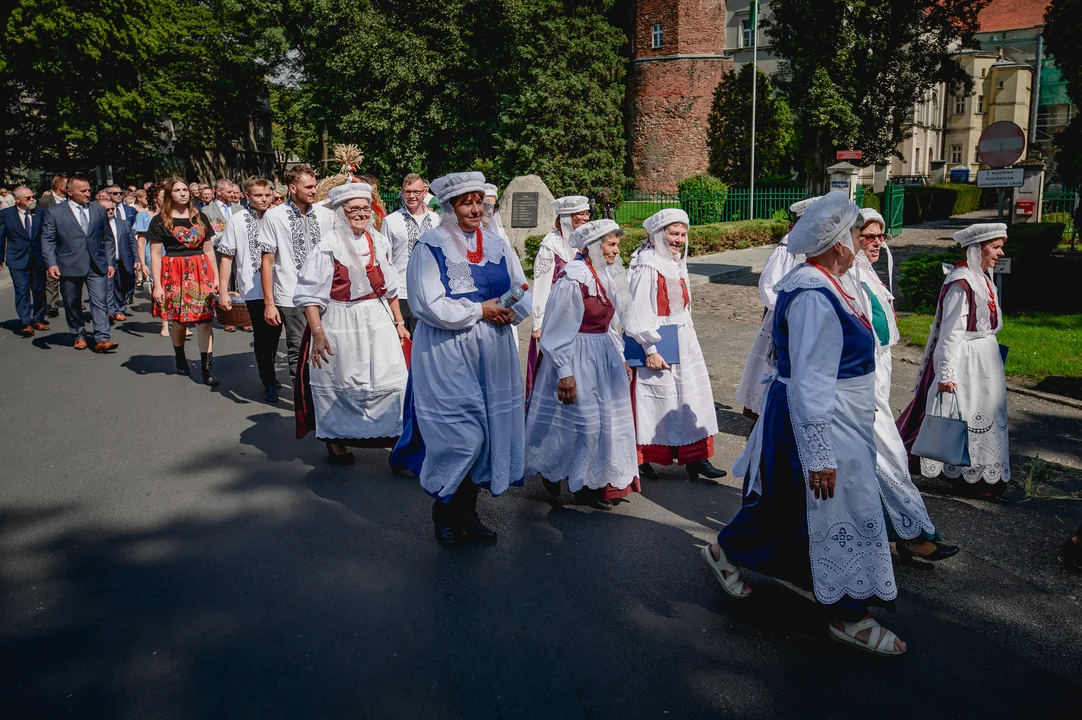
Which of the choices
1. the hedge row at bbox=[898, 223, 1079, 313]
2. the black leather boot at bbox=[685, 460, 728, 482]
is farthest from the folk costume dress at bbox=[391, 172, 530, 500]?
the hedge row at bbox=[898, 223, 1079, 313]

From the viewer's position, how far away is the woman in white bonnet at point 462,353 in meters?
4.70

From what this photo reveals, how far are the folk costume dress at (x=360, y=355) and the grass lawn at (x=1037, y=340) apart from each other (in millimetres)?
6684

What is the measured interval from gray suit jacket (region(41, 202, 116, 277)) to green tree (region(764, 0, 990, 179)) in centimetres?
2445

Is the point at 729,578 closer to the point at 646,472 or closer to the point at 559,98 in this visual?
the point at 646,472

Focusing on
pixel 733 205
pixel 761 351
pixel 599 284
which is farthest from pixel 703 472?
pixel 733 205

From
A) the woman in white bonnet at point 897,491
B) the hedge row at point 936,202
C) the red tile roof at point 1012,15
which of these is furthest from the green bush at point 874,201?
the red tile roof at point 1012,15

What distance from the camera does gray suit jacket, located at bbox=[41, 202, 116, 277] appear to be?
35.8 feet

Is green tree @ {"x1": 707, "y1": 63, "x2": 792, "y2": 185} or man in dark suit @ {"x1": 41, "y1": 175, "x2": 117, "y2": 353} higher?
green tree @ {"x1": 707, "y1": 63, "x2": 792, "y2": 185}

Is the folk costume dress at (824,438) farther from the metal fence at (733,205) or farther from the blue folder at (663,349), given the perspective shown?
the metal fence at (733,205)

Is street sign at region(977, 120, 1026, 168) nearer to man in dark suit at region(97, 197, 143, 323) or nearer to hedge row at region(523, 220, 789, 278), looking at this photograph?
hedge row at region(523, 220, 789, 278)

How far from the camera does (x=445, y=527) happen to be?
4.95 m

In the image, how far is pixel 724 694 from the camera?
11.2 feet

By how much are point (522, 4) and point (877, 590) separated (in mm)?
31929

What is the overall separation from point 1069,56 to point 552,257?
47.1 feet
